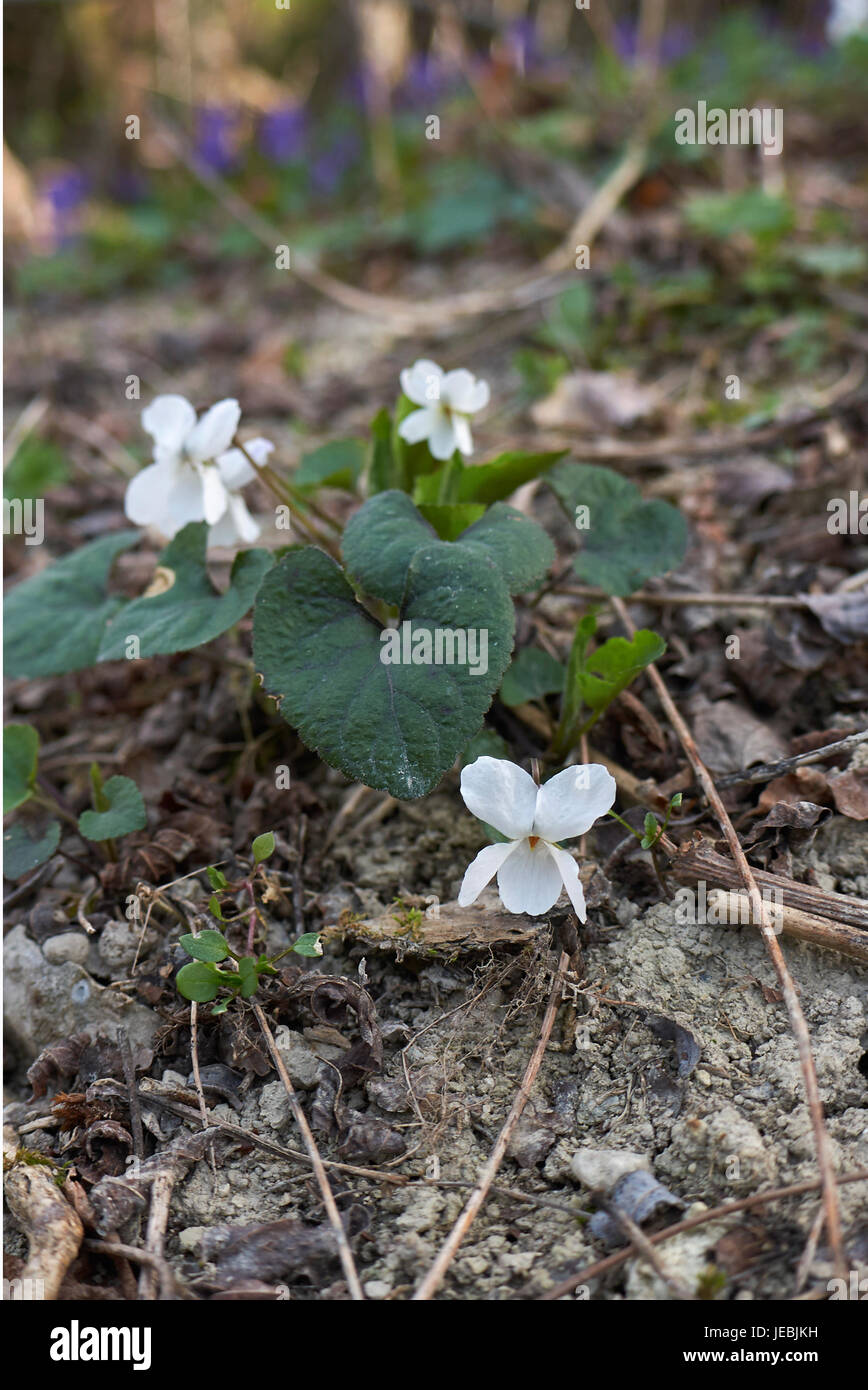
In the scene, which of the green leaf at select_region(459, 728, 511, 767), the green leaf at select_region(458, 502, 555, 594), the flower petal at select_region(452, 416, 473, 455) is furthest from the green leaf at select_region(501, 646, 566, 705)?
the flower petal at select_region(452, 416, 473, 455)

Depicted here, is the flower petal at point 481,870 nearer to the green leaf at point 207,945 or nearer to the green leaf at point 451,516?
the green leaf at point 207,945

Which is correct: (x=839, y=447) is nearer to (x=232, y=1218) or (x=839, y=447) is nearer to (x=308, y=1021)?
(x=308, y=1021)

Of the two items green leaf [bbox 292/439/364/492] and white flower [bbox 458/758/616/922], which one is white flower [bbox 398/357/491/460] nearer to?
green leaf [bbox 292/439/364/492]

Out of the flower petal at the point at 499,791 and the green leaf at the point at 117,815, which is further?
the green leaf at the point at 117,815

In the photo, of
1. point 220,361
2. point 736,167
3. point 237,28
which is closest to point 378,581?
point 220,361

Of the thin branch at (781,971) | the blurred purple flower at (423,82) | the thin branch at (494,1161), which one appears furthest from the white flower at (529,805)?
the blurred purple flower at (423,82)

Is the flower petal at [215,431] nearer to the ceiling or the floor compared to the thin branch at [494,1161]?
nearer to the ceiling
